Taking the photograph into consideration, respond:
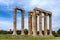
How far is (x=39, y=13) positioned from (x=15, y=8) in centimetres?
1070

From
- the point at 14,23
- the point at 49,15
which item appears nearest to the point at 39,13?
the point at 49,15

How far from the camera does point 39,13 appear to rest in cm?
5894

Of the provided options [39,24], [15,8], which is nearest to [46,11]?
[39,24]

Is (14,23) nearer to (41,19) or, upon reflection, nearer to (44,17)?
(41,19)

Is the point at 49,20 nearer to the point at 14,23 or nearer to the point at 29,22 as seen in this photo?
the point at 29,22

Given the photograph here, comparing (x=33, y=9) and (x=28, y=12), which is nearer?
(x=33, y=9)

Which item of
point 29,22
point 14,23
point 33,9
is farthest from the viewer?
point 29,22

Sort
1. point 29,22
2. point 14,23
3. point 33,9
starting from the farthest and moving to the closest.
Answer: point 29,22 → point 33,9 → point 14,23

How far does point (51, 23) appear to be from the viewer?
207 ft

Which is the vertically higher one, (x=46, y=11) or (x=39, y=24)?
(x=46, y=11)

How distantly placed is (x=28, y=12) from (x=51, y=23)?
35.3 ft

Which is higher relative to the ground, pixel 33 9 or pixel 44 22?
pixel 33 9

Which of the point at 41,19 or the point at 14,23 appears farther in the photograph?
the point at 41,19

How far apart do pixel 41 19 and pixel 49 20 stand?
7.39 meters
